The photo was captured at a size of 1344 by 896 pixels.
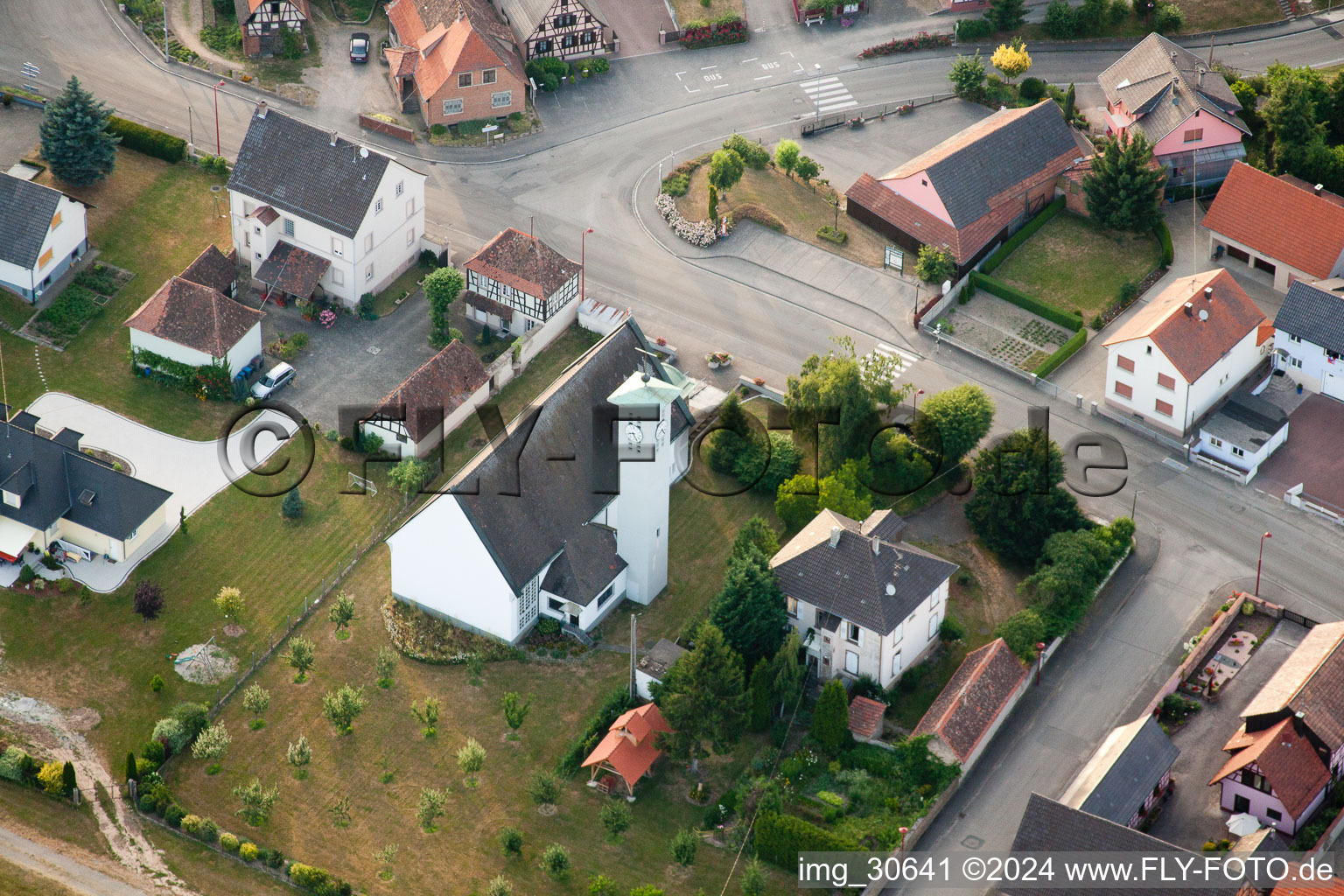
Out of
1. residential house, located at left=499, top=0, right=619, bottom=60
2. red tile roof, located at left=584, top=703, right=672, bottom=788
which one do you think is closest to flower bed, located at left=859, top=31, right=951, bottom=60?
residential house, located at left=499, top=0, right=619, bottom=60

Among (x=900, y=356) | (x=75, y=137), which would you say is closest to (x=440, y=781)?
(x=900, y=356)

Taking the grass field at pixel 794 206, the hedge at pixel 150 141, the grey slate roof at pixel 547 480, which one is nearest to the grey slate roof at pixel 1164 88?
the grass field at pixel 794 206

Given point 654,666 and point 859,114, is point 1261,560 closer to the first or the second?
point 654,666

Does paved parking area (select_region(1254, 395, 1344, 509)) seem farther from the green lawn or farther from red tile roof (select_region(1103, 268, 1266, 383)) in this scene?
the green lawn

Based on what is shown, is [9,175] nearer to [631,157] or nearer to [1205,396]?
[631,157]

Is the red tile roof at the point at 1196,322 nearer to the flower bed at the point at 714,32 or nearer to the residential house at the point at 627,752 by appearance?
the residential house at the point at 627,752
